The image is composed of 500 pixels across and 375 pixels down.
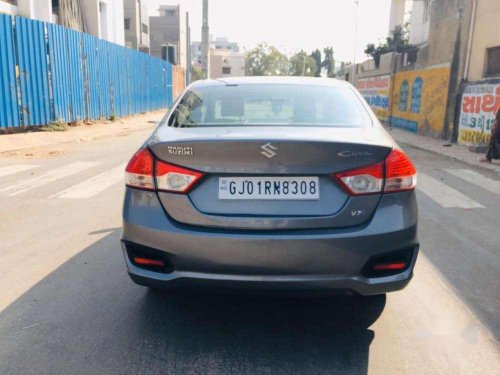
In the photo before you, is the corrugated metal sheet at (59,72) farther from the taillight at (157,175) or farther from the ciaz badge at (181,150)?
the ciaz badge at (181,150)

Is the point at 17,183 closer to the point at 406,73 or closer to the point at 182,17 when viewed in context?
the point at 406,73

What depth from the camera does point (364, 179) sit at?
259 centimetres

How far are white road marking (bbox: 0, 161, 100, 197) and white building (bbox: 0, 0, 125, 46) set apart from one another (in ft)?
32.2

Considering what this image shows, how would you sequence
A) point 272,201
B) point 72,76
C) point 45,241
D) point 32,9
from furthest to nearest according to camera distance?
point 32,9
point 72,76
point 45,241
point 272,201

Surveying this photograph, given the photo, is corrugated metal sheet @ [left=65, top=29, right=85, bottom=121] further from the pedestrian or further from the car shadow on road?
the car shadow on road

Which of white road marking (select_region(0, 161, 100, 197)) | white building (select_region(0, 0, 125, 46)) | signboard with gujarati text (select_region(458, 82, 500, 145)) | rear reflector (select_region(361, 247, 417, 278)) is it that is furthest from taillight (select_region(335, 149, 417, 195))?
white building (select_region(0, 0, 125, 46))

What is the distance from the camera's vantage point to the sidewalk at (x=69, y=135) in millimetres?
11531

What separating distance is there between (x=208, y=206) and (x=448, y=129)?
15.5 m

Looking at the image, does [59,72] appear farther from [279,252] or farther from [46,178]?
[279,252]

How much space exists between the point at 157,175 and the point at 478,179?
7.97m

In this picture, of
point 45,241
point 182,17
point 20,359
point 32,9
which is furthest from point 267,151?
point 182,17

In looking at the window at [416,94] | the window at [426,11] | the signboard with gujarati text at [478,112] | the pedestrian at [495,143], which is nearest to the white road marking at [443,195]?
the pedestrian at [495,143]

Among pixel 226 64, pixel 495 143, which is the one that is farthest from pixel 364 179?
pixel 226 64

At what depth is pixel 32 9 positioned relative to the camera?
18.0m
